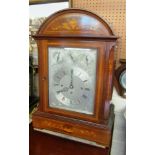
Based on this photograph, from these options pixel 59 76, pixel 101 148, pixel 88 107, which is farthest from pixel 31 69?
pixel 101 148

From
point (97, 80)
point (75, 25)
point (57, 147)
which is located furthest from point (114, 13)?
point (57, 147)

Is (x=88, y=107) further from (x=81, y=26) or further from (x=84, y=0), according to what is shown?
(x=84, y=0)

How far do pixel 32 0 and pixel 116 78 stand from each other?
733mm

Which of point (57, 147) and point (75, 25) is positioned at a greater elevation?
point (75, 25)

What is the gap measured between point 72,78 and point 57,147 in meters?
0.34

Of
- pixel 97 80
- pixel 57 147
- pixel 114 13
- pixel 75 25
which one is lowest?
pixel 57 147

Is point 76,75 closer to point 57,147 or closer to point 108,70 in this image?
point 108,70

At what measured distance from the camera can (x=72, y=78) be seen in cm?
75

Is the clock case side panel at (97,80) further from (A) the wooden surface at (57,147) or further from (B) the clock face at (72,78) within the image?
(A) the wooden surface at (57,147)

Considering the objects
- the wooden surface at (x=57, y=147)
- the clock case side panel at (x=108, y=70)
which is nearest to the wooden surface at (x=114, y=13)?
the clock case side panel at (x=108, y=70)

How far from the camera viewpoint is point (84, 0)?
3.13ft
